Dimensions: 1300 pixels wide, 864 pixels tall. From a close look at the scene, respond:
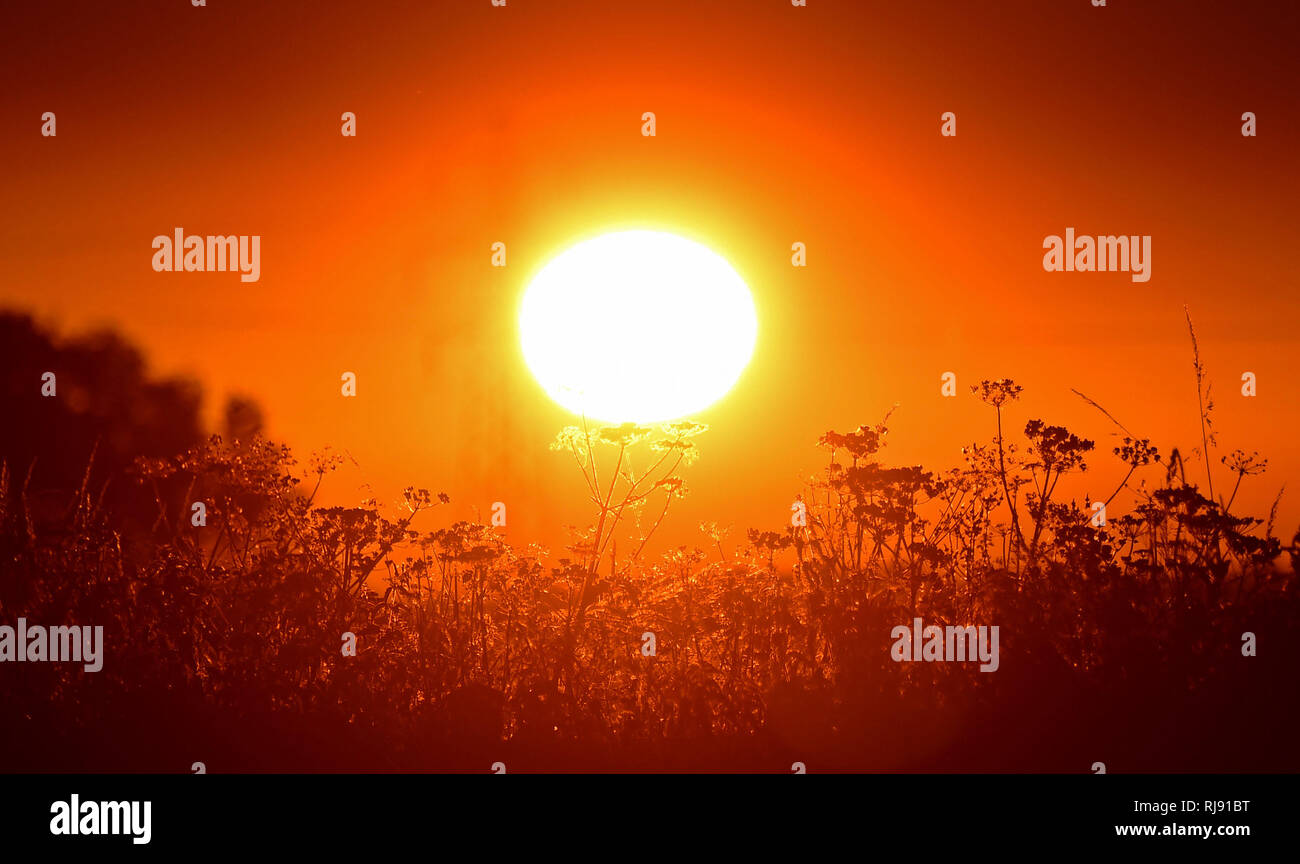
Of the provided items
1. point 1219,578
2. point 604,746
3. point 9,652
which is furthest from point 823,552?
point 9,652

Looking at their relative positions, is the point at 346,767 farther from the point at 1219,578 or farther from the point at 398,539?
the point at 1219,578

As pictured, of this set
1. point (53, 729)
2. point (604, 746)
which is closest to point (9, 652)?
point (53, 729)

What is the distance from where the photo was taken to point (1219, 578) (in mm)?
5812

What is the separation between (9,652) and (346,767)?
7.10 feet

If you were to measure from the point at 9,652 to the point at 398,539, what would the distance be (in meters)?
2.28
